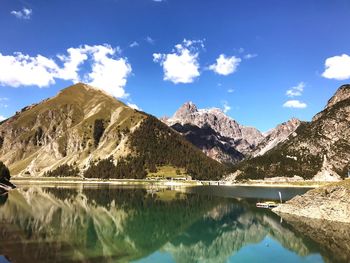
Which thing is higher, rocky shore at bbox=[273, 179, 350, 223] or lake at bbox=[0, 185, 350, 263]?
rocky shore at bbox=[273, 179, 350, 223]

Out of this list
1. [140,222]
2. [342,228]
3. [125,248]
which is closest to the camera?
[125,248]

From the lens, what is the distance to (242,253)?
61.6m

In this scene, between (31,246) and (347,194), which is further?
(347,194)

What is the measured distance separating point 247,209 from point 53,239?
65579 millimetres

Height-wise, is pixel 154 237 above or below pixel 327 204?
below

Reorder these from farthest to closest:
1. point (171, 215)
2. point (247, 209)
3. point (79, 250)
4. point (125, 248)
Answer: point (247, 209) < point (171, 215) < point (125, 248) < point (79, 250)

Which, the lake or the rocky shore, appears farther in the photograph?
the rocky shore

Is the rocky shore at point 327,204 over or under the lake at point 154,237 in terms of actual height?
over

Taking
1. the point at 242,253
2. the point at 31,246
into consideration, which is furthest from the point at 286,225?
the point at 31,246

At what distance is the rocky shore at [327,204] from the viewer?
264 ft

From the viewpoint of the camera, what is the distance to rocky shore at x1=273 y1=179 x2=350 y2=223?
80500mm

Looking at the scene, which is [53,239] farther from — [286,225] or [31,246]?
[286,225]

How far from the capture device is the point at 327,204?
86.2 meters

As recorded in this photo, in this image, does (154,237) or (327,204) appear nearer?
(154,237)
